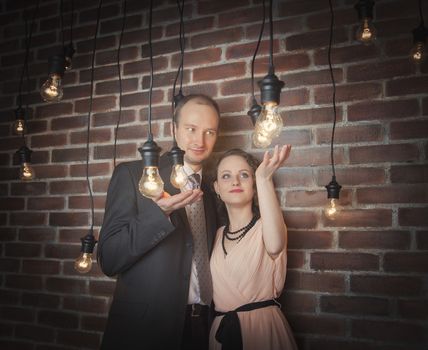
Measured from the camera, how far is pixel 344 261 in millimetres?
1554

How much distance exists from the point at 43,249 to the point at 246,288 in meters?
1.23

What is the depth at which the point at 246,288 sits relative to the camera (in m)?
1.41

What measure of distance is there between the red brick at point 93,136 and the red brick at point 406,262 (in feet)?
4.72

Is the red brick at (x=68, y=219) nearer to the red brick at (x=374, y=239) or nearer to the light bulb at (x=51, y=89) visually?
the light bulb at (x=51, y=89)

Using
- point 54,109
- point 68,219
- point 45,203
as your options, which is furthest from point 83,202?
point 54,109

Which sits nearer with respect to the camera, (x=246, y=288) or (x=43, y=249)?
(x=246, y=288)

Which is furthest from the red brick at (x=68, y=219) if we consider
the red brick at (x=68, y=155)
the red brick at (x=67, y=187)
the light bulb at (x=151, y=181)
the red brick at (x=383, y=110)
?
the red brick at (x=383, y=110)

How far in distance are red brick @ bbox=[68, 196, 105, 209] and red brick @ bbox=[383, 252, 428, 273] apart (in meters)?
1.36

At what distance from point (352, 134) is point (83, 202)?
4.49 feet

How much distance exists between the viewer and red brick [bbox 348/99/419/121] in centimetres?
152

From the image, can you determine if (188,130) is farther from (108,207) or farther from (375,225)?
(375,225)

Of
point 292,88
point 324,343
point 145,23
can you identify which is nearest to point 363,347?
point 324,343

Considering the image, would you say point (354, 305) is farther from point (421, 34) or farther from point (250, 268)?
point (421, 34)

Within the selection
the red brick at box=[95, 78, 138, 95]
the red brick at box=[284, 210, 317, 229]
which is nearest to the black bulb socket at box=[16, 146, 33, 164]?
the red brick at box=[95, 78, 138, 95]
